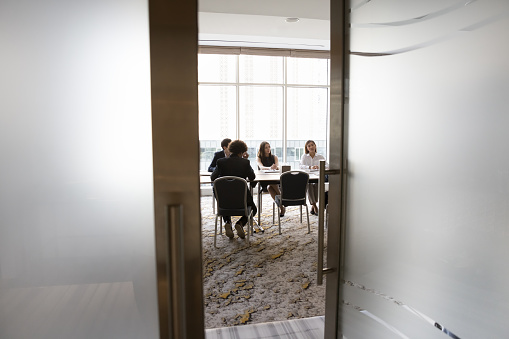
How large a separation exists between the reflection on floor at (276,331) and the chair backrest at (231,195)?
71.4 inches

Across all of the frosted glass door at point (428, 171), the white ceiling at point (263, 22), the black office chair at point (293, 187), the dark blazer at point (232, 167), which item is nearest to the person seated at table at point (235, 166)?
the dark blazer at point (232, 167)

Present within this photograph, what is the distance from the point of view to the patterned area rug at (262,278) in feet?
8.70

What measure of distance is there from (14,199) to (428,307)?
1.41 meters

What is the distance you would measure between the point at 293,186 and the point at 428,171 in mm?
3351

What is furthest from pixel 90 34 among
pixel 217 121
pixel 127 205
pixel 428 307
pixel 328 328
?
pixel 217 121

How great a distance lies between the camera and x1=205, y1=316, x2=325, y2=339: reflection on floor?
7.61 feet

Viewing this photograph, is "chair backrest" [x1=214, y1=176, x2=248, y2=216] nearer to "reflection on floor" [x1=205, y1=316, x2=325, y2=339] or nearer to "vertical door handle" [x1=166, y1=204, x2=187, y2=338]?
"reflection on floor" [x1=205, y1=316, x2=325, y2=339]

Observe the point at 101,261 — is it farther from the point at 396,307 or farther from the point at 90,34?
the point at 396,307

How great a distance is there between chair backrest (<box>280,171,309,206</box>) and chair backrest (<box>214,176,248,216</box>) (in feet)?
2.10

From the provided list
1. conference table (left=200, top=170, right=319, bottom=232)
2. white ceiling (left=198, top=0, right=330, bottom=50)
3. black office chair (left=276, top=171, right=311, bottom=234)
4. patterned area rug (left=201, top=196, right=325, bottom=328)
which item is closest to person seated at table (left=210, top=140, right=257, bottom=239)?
conference table (left=200, top=170, right=319, bottom=232)

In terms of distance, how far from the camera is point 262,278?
10.8 feet

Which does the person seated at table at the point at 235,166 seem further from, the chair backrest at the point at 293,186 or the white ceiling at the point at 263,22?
the white ceiling at the point at 263,22

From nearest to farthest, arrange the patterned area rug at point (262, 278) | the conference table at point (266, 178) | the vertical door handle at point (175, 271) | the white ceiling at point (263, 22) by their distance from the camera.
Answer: the vertical door handle at point (175, 271), the patterned area rug at point (262, 278), the white ceiling at point (263, 22), the conference table at point (266, 178)

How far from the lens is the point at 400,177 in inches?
55.7
